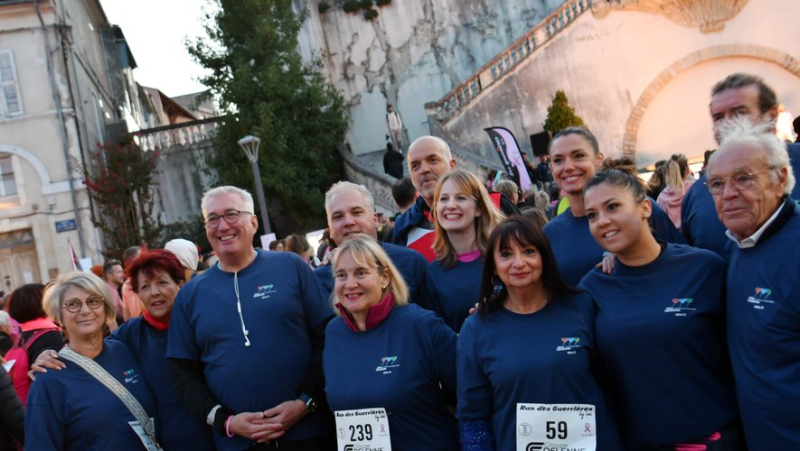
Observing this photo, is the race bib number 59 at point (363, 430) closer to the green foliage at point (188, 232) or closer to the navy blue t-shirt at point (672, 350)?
the navy blue t-shirt at point (672, 350)

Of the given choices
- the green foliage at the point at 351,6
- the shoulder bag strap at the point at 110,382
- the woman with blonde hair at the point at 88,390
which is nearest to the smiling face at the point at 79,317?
the woman with blonde hair at the point at 88,390

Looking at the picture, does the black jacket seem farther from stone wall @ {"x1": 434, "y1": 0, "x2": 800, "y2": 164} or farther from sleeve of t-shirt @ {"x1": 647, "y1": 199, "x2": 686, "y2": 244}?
stone wall @ {"x1": 434, "y1": 0, "x2": 800, "y2": 164}

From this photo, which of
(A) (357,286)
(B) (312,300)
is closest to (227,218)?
(B) (312,300)

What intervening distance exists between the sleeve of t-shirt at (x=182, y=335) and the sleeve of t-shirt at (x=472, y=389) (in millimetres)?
1755

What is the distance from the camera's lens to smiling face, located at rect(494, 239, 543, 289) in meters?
3.84

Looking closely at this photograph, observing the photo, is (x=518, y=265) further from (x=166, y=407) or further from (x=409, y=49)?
(x=409, y=49)

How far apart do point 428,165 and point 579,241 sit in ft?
5.55

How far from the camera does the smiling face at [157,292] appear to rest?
5.07m

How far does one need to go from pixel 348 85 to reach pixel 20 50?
429 inches

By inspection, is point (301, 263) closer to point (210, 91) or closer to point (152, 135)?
point (210, 91)

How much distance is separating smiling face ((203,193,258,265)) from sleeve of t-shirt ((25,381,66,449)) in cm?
127

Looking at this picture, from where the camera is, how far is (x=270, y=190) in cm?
2258

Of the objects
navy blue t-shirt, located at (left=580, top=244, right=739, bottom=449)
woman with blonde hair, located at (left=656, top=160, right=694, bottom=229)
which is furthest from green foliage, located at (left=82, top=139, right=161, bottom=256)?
navy blue t-shirt, located at (left=580, top=244, right=739, bottom=449)

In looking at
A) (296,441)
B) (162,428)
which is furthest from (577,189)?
(162,428)
